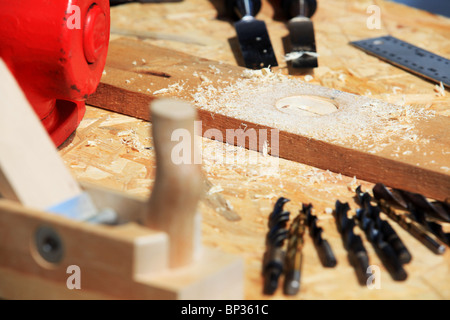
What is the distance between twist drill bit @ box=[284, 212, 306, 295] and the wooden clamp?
0.27ft

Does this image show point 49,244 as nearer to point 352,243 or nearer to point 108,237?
point 108,237

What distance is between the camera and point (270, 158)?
118 cm

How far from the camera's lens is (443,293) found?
820 millimetres

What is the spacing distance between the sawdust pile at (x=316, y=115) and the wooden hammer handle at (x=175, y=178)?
51cm

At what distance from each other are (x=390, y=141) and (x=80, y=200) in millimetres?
633

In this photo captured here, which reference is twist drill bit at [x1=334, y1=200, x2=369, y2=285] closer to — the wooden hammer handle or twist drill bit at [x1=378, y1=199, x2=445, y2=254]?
twist drill bit at [x1=378, y1=199, x2=445, y2=254]

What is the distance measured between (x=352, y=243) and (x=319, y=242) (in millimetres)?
50

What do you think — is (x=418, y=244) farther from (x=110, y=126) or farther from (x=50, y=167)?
(x=110, y=126)

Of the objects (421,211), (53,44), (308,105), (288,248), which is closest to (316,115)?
(308,105)

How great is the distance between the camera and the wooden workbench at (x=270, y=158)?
2.79ft

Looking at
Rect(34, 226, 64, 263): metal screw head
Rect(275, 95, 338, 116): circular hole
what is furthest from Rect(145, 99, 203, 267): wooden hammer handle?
Rect(275, 95, 338, 116): circular hole

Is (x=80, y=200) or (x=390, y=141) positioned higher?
(x=80, y=200)

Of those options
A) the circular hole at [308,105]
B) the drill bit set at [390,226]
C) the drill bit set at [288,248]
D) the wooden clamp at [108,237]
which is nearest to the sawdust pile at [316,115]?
the circular hole at [308,105]

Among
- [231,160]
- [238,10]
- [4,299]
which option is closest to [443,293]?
[231,160]
